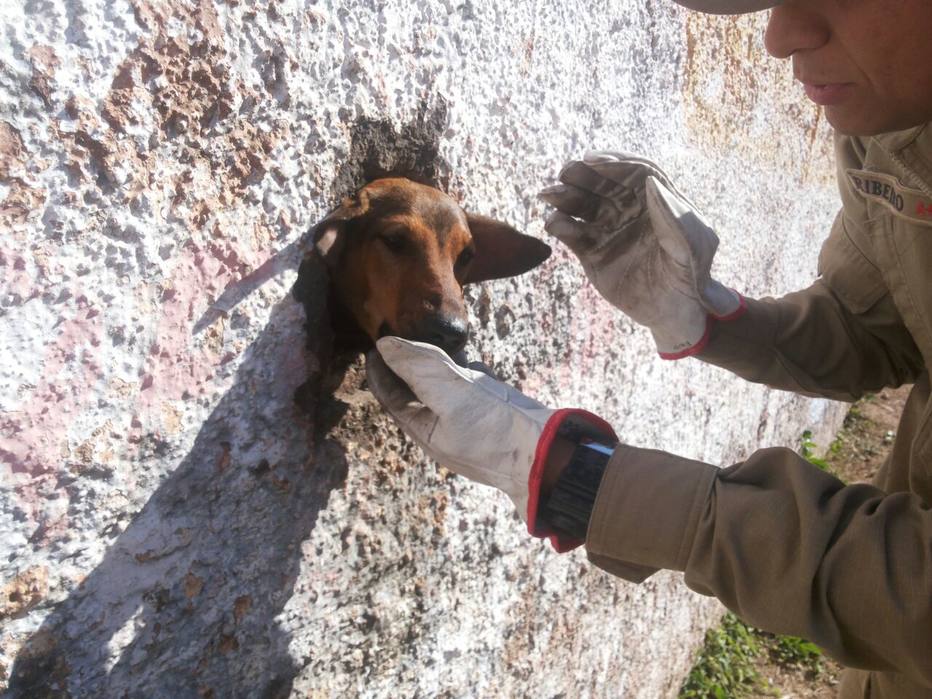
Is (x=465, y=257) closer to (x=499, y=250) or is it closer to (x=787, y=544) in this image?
(x=499, y=250)

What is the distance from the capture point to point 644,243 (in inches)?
59.3

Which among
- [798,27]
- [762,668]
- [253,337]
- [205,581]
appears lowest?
[762,668]

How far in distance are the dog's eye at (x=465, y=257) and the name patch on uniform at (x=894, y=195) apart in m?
0.76

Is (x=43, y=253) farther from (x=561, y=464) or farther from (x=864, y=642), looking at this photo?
(x=864, y=642)

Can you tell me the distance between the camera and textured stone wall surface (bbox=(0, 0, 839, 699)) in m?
0.92

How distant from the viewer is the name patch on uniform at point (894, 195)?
129 centimetres

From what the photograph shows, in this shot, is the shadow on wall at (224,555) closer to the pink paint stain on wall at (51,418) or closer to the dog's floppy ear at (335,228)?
the dog's floppy ear at (335,228)

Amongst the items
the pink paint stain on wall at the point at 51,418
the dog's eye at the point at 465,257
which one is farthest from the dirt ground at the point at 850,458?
the pink paint stain on wall at the point at 51,418

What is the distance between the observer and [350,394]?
54.0 inches

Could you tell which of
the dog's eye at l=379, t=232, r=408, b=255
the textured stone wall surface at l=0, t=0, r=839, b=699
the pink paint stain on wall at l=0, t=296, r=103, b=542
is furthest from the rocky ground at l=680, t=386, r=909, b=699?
the pink paint stain on wall at l=0, t=296, r=103, b=542

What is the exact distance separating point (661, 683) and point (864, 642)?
7.42ft

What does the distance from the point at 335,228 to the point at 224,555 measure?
549 mm

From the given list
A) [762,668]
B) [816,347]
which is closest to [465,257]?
[816,347]

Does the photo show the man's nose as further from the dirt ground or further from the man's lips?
the dirt ground
